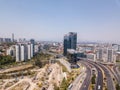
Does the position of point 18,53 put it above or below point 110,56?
above

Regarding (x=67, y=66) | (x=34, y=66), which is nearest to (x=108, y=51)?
(x=67, y=66)

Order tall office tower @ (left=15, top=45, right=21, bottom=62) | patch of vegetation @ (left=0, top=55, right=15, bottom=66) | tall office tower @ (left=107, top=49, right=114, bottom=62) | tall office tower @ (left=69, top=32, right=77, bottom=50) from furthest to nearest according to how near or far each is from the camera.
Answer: tall office tower @ (left=69, top=32, right=77, bottom=50) → tall office tower @ (left=107, top=49, right=114, bottom=62) → tall office tower @ (left=15, top=45, right=21, bottom=62) → patch of vegetation @ (left=0, top=55, right=15, bottom=66)

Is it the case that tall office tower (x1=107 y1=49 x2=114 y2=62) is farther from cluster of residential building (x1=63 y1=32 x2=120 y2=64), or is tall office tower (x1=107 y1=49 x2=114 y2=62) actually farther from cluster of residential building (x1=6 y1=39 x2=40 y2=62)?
cluster of residential building (x1=6 y1=39 x2=40 y2=62)

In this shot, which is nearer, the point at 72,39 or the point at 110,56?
the point at 110,56

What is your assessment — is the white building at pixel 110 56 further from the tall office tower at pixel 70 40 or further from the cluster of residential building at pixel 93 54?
the tall office tower at pixel 70 40

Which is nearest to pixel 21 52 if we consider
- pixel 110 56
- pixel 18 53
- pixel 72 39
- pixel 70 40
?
pixel 18 53

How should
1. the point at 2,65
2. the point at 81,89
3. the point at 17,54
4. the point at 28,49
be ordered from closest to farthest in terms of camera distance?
the point at 81,89, the point at 2,65, the point at 17,54, the point at 28,49

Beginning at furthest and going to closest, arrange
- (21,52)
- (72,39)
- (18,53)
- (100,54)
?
(72,39)
(100,54)
(21,52)
(18,53)

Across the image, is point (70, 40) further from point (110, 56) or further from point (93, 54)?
point (110, 56)

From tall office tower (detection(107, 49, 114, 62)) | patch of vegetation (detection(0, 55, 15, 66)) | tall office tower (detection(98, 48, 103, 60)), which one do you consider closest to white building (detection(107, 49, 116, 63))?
tall office tower (detection(107, 49, 114, 62))

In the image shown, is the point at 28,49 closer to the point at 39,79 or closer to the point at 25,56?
the point at 25,56

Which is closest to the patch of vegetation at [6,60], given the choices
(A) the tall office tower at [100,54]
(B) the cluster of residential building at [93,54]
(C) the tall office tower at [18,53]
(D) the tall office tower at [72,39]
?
(C) the tall office tower at [18,53]
